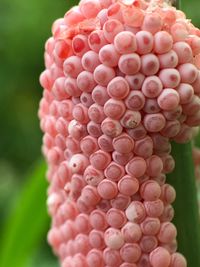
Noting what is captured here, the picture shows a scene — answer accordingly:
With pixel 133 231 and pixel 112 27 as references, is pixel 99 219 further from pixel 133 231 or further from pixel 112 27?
pixel 112 27

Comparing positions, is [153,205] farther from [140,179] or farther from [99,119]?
[99,119]

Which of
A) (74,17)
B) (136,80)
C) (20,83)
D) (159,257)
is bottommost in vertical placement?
(159,257)

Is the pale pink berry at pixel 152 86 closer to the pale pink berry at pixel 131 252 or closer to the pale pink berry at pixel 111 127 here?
the pale pink berry at pixel 111 127

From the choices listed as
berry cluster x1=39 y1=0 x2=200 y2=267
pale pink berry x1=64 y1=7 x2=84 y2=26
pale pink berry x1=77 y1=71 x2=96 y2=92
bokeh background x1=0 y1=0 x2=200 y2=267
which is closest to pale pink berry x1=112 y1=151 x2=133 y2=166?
berry cluster x1=39 y1=0 x2=200 y2=267

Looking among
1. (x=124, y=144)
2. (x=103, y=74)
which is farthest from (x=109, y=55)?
(x=124, y=144)

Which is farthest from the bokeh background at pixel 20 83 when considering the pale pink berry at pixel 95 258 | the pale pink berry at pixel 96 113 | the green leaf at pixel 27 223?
the pale pink berry at pixel 96 113

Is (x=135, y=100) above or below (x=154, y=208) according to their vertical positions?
above

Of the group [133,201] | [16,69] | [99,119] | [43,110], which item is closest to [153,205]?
[133,201]
